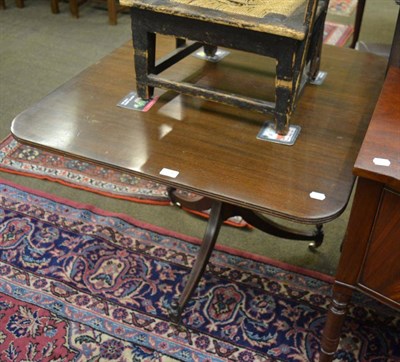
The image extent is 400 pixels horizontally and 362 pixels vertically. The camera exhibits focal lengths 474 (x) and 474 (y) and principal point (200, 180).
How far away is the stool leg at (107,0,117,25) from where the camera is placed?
10.3ft

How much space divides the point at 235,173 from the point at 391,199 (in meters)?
0.31

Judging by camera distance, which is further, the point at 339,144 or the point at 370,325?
the point at 370,325

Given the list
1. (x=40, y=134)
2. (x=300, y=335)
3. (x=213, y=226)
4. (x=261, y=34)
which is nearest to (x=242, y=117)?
(x=261, y=34)

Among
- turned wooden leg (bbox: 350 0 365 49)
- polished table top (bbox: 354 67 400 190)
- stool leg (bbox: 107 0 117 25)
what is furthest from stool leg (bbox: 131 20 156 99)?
stool leg (bbox: 107 0 117 25)

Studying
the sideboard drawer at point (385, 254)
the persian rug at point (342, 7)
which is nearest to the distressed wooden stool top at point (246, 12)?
the sideboard drawer at point (385, 254)

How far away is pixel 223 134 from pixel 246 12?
0.27 metres

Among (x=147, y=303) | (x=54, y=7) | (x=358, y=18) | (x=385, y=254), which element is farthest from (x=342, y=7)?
(x=385, y=254)

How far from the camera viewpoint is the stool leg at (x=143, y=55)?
1.14m

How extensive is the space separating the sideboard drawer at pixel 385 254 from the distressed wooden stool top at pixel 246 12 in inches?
14.9

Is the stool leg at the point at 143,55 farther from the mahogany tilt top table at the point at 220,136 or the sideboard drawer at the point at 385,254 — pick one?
the sideboard drawer at the point at 385,254

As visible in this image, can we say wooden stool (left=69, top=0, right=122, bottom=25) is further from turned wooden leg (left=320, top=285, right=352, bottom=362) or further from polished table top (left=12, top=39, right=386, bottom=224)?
turned wooden leg (left=320, top=285, right=352, bottom=362)

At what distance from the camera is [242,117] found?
3.84ft

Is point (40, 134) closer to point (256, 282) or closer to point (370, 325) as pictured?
point (256, 282)

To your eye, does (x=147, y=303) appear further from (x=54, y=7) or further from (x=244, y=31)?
(x=54, y=7)
